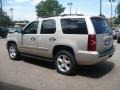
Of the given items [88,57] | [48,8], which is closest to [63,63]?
[88,57]

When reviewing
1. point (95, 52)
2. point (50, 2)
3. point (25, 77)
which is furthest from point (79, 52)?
point (50, 2)

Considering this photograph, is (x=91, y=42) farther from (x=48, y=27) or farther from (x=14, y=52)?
(x=14, y=52)

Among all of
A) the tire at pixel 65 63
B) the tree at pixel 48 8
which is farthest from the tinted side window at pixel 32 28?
the tree at pixel 48 8

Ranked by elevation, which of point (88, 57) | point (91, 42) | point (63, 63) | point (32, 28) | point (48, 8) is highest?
point (48, 8)

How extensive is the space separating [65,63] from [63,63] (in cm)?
10

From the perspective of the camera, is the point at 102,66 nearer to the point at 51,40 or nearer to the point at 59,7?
the point at 51,40

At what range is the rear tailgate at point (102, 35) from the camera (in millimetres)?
7083

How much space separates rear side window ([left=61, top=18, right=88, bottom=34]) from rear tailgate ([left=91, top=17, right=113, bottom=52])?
1.15 feet

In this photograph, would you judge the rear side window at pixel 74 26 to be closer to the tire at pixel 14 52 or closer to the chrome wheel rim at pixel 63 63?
the chrome wheel rim at pixel 63 63

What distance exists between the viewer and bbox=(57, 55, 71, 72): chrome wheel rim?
756 cm

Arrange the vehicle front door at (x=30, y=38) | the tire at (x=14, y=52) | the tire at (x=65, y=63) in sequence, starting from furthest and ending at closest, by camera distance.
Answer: the tire at (x=14, y=52) < the vehicle front door at (x=30, y=38) < the tire at (x=65, y=63)

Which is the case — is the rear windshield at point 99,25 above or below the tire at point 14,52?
above

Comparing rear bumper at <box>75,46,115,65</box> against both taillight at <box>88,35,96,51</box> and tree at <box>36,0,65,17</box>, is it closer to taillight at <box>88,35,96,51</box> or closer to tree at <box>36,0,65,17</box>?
taillight at <box>88,35,96,51</box>

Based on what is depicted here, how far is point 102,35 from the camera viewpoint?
23.7 ft
